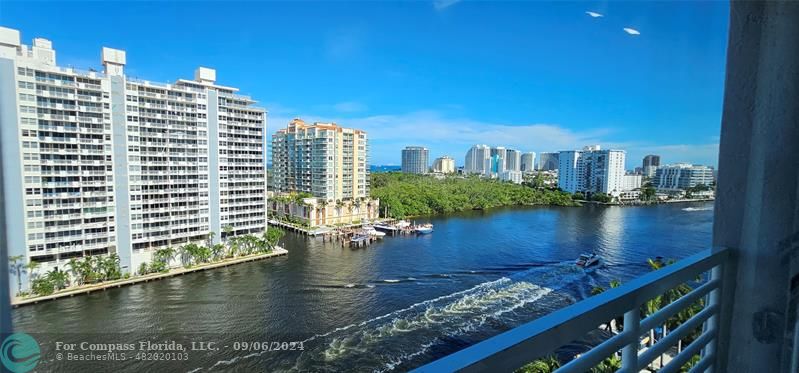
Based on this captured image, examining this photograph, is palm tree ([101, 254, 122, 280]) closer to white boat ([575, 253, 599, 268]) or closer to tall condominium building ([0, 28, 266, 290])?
tall condominium building ([0, 28, 266, 290])

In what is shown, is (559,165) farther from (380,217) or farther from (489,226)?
(380,217)

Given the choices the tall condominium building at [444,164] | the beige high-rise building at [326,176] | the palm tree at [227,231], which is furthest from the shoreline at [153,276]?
the tall condominium building at [444,164]

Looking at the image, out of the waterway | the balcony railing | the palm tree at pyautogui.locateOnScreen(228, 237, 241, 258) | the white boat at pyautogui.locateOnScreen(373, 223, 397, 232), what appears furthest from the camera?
the white boat at pyautogui.locateOnScreen(373, 223, 397, 232)

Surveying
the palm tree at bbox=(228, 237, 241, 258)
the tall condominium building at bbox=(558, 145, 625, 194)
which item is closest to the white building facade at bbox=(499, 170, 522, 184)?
the tall condominium building at bbox=(558, 145, 625, 194)

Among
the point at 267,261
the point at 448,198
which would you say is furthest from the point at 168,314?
the point at 448,198

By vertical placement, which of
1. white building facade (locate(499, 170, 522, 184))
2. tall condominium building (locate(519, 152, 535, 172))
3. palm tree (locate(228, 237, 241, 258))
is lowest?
palm tree (locate(228, 237, 241, 258))

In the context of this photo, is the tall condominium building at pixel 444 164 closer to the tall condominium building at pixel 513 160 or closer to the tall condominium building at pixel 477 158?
the tall condominium building at pixel 477 158

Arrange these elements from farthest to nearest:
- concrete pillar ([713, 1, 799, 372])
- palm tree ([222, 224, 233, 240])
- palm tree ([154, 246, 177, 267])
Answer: palm tree ([222, 224, 233, 240]) → palm tree ([154, 246, 177, 267]) → concrete pillar ([713, 1, 799, 372])
